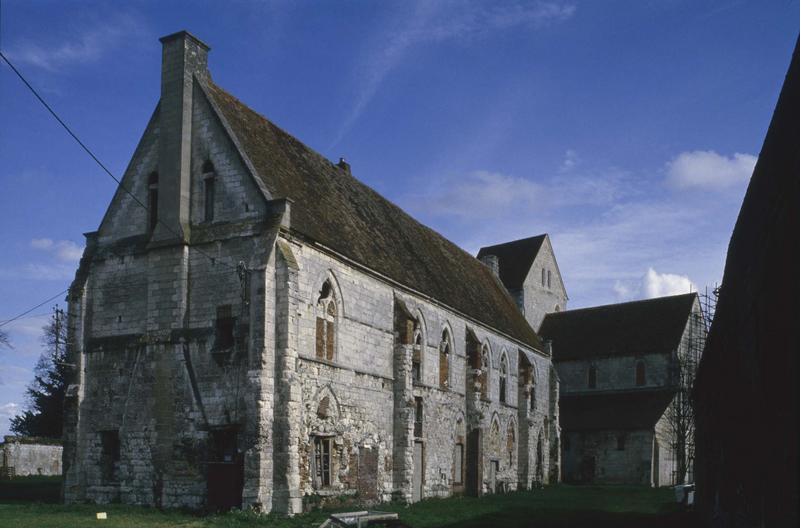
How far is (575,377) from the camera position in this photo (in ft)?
180

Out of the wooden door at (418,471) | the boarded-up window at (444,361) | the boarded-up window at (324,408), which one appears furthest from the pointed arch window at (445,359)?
the boarded-up window at (324,408)

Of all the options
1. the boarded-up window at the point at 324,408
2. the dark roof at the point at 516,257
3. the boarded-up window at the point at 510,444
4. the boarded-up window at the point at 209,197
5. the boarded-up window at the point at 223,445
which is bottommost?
the boarded-up window at the point at 510,444

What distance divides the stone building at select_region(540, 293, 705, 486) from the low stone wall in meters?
28.7

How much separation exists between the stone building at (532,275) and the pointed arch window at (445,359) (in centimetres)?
2156

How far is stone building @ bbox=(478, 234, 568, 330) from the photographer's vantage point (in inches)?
2235

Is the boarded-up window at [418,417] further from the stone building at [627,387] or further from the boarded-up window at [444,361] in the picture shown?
the stone building at [627,387]

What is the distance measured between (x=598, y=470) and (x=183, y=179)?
32.6 meters

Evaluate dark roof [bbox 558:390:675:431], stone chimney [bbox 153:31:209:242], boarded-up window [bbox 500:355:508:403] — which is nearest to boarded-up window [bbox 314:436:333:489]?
stone chimney [bbox 153:31:209:242]

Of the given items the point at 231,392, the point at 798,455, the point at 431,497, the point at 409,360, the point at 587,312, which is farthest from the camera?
the point at 587,312

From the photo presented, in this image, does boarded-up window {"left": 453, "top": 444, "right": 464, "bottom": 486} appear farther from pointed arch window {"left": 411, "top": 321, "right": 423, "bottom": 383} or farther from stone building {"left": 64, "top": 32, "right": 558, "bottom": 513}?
pointed arch window {"left": 411, "top": 321, "right": 423, "bottom": 383}

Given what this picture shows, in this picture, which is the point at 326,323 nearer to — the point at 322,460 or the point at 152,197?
the point at 322,460

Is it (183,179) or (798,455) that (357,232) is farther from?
(798,455)

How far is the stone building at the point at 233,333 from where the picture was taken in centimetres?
2314

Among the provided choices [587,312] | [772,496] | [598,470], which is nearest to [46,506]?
[772,496]
